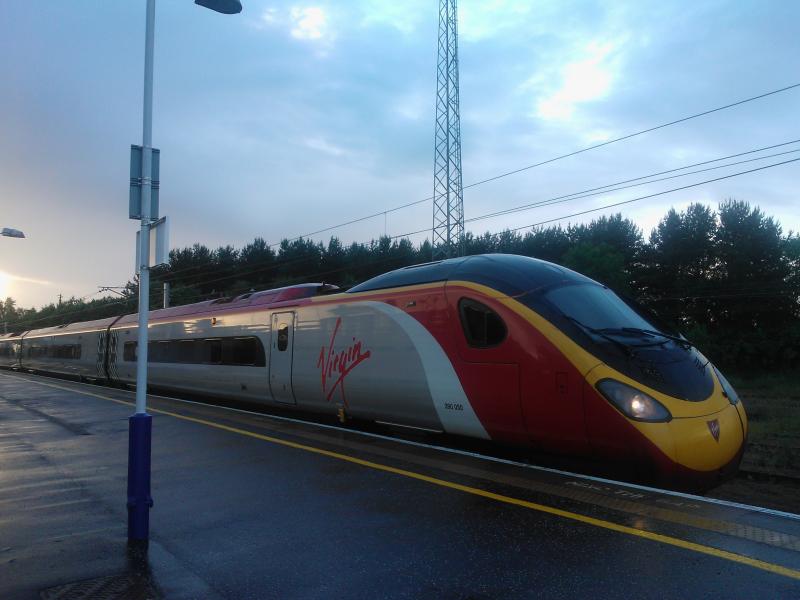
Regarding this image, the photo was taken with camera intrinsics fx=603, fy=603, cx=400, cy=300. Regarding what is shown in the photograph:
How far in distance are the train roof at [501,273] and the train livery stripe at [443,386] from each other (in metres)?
0.77

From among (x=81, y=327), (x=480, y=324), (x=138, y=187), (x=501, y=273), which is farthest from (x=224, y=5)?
(x=81, y=327)

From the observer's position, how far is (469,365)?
8.06 m

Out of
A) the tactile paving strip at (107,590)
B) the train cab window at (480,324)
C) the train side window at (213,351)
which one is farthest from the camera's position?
the train side window at (213,351)

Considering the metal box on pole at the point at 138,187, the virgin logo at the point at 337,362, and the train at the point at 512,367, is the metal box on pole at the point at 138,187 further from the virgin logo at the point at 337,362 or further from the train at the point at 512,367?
the virgin logo at the point at 337,362

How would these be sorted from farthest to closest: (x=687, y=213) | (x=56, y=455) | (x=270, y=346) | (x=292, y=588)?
1. (x=687, y=213)
2. (x=270, y=346)
3. (x=56, y=455)
4. (x=292, y=588)

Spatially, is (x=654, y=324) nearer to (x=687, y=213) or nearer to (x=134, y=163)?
(x=134, y=163)

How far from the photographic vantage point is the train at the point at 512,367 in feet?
20.6

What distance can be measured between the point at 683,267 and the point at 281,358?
54403 mm

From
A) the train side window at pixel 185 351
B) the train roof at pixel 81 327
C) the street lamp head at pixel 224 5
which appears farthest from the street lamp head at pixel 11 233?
the street lamp head at pixel 224 5

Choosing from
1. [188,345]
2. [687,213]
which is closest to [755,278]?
[687,213]

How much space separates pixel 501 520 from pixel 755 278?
194 feet

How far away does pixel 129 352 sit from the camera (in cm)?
2216

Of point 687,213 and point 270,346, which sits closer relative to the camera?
point 270,346

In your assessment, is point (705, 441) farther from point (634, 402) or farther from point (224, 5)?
point (224, 5)
